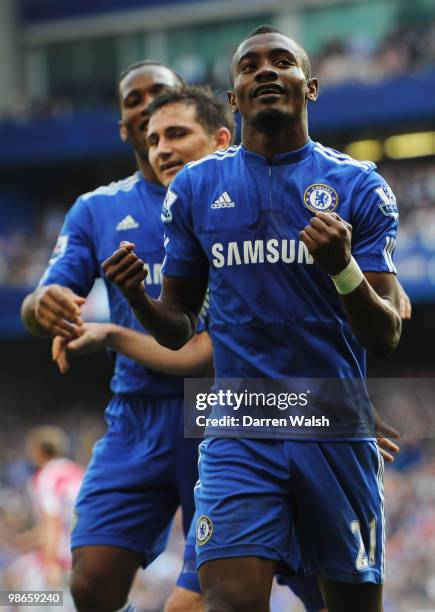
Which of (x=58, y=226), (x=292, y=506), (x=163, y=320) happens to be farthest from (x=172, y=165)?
(x=58, y=226)

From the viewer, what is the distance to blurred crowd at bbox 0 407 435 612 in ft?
38.1

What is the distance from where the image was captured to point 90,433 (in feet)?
65.1

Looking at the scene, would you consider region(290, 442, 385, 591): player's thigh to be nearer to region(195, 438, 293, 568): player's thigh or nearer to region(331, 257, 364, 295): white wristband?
region(195, 438, 293, 568): player's thigh

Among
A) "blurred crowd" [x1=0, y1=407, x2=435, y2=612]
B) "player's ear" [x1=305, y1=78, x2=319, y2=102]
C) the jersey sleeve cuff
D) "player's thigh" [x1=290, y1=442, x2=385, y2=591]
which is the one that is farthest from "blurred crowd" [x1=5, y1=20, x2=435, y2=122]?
"player's thigh" [x1=290, y1=442, x2=385, y2=591]

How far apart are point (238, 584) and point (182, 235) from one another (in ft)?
4.02

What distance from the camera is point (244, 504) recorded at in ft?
12.5

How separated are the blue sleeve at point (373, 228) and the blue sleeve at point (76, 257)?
1.71 m

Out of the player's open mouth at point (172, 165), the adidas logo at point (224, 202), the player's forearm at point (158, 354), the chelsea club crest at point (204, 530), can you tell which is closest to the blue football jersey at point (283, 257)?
the adidas logo at point (224, 202)

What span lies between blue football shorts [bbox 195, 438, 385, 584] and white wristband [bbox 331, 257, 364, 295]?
1.92ft

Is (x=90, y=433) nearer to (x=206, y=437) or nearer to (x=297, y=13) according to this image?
(x=297, y=13)

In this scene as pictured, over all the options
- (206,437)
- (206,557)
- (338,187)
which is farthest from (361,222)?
(206,557)

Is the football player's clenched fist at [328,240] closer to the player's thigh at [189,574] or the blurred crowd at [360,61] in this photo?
the player's thigh at [189,574]

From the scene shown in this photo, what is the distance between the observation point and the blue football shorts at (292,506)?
378 cm

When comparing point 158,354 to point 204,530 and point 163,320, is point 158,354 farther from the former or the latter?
point 204,530
